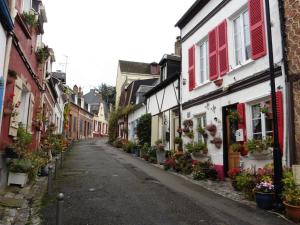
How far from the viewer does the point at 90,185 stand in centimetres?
815

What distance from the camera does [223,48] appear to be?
32.1ft

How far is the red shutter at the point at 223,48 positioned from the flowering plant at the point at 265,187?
4.25 m

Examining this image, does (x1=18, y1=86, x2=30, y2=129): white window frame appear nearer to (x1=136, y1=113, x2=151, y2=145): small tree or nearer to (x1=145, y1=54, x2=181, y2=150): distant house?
(x1=145, y1=54, x2=181, y2=150): distant house

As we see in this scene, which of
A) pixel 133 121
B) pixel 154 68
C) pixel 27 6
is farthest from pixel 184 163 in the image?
pixel 154 68

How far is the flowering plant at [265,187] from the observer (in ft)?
20.0

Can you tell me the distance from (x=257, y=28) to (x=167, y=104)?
7.44 m

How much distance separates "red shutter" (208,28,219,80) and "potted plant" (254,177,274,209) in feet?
15.2

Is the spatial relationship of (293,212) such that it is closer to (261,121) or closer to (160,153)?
(261,121)

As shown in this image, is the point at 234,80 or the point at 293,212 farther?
the point at 234,80

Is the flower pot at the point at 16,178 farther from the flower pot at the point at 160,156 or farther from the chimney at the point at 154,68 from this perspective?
the chimney at the point at 154,68

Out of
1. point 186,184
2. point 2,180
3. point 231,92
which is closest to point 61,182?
point 2,180

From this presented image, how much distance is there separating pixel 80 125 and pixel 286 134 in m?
36.4

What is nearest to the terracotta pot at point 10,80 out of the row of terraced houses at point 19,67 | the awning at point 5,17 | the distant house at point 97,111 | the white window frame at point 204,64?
the row of terraced houses at point 19,67

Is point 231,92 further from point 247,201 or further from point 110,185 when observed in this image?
point 110,185
